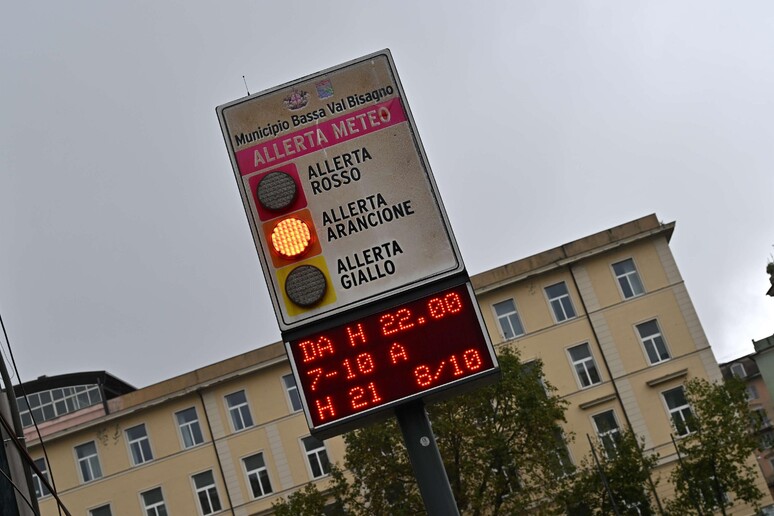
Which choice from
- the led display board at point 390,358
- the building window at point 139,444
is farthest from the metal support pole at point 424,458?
the building window at point 139,444

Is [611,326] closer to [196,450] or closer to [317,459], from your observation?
[317,459]

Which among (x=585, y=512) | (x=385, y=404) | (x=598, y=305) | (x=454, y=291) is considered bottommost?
(x=585, y=512)

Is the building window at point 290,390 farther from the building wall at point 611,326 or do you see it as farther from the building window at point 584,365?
the building window at point 584,365

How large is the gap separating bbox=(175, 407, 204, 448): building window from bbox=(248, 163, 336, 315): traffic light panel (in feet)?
126

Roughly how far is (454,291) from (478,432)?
24037mm

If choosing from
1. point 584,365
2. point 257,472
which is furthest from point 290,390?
point 584,365

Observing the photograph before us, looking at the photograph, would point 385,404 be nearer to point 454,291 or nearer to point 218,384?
point 454,291

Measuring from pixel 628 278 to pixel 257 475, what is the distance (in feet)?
59.0

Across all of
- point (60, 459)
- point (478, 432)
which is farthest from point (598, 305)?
point (60, 459)

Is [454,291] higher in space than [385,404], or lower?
higher

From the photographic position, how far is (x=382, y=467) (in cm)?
3145

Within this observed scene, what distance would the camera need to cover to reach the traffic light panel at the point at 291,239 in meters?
8.32

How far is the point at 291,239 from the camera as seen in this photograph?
8516mm

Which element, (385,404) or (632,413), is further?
(632,413)
